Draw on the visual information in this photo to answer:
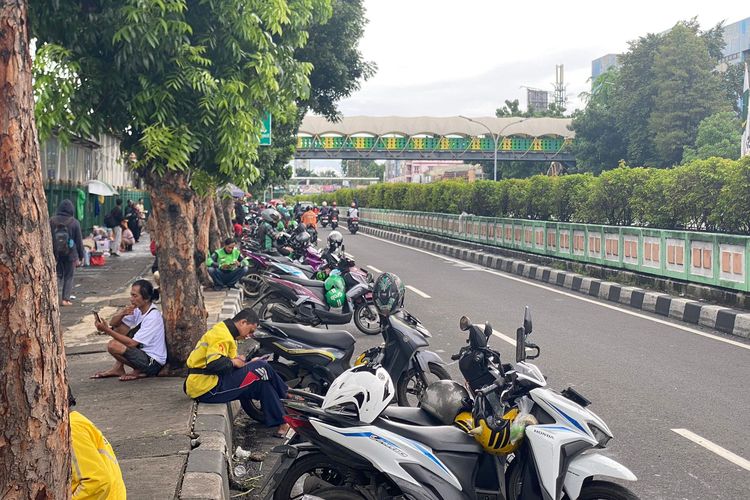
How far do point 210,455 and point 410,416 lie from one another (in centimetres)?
141

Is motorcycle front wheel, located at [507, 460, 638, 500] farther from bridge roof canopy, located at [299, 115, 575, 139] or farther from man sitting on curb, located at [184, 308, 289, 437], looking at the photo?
bridge roof canopy, located at [299, 115, 575, 139]

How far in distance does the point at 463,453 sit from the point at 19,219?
2270 mm

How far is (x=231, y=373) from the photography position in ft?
19.9

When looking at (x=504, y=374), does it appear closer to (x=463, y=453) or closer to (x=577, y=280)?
(x=463, y=453)

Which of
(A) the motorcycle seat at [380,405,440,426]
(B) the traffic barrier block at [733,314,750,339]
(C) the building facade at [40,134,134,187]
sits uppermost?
(C) the building facade at [40,134,134,187]

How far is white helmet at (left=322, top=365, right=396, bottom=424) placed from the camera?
3824mm

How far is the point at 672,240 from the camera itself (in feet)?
42.5

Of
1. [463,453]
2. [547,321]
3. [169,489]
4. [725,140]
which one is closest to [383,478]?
[463,453]

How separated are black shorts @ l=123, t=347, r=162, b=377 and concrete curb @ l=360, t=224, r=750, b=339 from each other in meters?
7.20

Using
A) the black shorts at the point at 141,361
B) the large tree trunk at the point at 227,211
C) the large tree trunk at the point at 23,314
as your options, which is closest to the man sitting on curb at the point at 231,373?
the black shorts at the point at 141,361

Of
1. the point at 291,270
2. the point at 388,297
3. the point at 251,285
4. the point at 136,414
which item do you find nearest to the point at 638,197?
the point at 291,270

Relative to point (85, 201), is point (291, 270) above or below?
below

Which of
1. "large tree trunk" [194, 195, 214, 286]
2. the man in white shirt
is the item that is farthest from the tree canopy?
the man in white shirt

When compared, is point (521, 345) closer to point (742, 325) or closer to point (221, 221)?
point (742, 325)
